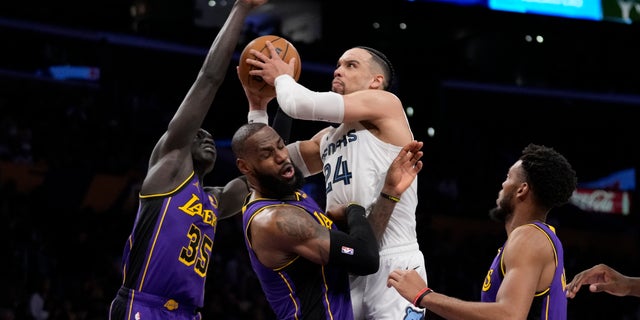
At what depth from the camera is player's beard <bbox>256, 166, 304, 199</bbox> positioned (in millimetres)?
4211

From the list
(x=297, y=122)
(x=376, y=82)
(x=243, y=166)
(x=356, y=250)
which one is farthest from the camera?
(x=297, y=122)

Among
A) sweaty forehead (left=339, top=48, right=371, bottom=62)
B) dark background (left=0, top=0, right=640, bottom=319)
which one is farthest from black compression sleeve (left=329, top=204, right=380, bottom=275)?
dark background (left=0, top=0, right=640, bottom=319)

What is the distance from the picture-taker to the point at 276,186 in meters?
4.21

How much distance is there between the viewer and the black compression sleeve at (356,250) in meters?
3.86

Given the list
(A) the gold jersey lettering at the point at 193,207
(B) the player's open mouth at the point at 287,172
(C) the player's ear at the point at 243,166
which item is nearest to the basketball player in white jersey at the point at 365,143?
(B) the player's open mouth at the point at 287,172

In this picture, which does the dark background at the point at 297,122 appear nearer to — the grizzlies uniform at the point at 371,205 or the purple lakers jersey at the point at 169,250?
the purple lakers jersey at the point at 169,250

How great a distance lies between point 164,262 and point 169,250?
8 cm

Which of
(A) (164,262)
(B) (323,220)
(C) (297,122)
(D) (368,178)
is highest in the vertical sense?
(C) (297,122)

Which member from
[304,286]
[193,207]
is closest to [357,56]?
[304,286]

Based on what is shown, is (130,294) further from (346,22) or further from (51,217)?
(346,22)

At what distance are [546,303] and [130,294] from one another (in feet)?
8.34

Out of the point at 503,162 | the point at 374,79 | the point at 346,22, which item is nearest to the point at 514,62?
the point at 503,162

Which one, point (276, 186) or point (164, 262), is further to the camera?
point (164, 262)

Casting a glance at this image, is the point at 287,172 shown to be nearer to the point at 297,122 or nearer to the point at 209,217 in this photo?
the point at 209,217
